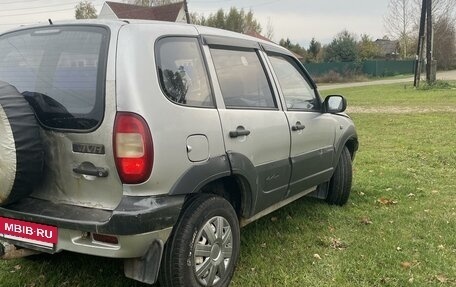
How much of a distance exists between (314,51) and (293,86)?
5740cm

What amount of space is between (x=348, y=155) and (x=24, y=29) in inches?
136

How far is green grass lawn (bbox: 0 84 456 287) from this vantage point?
347 centimetres

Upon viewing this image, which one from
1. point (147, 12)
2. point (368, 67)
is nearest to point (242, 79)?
point (147, 12)

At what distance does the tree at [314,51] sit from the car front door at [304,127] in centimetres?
5543

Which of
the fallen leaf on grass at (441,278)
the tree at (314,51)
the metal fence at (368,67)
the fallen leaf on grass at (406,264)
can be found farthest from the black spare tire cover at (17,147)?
the tree at (314,51)

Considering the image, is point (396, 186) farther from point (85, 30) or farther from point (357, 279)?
point (85, 30)

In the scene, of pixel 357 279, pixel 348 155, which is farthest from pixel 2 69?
pixel 348 155

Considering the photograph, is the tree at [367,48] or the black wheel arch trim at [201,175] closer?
the black wheel arch trim at [201,175]

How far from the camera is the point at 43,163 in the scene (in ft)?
9.02

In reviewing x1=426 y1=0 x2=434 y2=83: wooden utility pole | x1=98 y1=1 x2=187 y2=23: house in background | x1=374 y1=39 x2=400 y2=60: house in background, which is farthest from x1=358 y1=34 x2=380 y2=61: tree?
x1=426 y1=0 x2=434 y2=83: wooden utility pole

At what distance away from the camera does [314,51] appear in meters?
59.7

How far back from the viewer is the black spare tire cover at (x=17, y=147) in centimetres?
258

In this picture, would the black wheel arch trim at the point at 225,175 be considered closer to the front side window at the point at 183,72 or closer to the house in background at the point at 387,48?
the front side window at the point at 183,72

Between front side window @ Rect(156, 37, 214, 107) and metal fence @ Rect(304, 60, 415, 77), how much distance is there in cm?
4387
